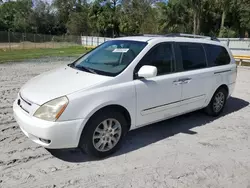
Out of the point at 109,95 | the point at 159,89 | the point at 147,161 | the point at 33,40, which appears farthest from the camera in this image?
the point at 33,40

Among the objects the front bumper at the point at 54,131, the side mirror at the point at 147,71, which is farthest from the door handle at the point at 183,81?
the front bumper at the point at 54,131

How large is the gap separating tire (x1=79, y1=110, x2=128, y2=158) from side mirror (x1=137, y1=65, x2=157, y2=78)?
68cm

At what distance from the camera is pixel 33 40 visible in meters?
37.6

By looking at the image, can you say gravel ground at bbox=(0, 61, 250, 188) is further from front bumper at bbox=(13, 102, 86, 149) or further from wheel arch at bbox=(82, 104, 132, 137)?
wheel arch at bbox=(82, 104, 132, 137)

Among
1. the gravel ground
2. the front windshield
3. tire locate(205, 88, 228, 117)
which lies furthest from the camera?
tire locate(205, 88, 228, 117)

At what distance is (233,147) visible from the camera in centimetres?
413

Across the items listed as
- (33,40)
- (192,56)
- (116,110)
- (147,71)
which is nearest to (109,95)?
(116,110)

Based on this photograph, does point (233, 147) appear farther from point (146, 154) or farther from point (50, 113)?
point (50, 113)

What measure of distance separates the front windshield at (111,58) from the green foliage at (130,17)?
2216cm

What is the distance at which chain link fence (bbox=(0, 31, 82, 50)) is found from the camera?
1318 inches

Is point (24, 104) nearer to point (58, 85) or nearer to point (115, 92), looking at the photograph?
point (58, 85)

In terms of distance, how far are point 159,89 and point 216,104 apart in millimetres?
2093

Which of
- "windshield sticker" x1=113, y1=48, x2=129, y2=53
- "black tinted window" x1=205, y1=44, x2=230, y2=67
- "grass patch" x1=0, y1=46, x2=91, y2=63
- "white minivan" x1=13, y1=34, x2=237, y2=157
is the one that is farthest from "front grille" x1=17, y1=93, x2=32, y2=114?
"grass patch" x1=0, y1=46, x2=91, y2=63

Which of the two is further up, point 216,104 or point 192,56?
point 192,56
